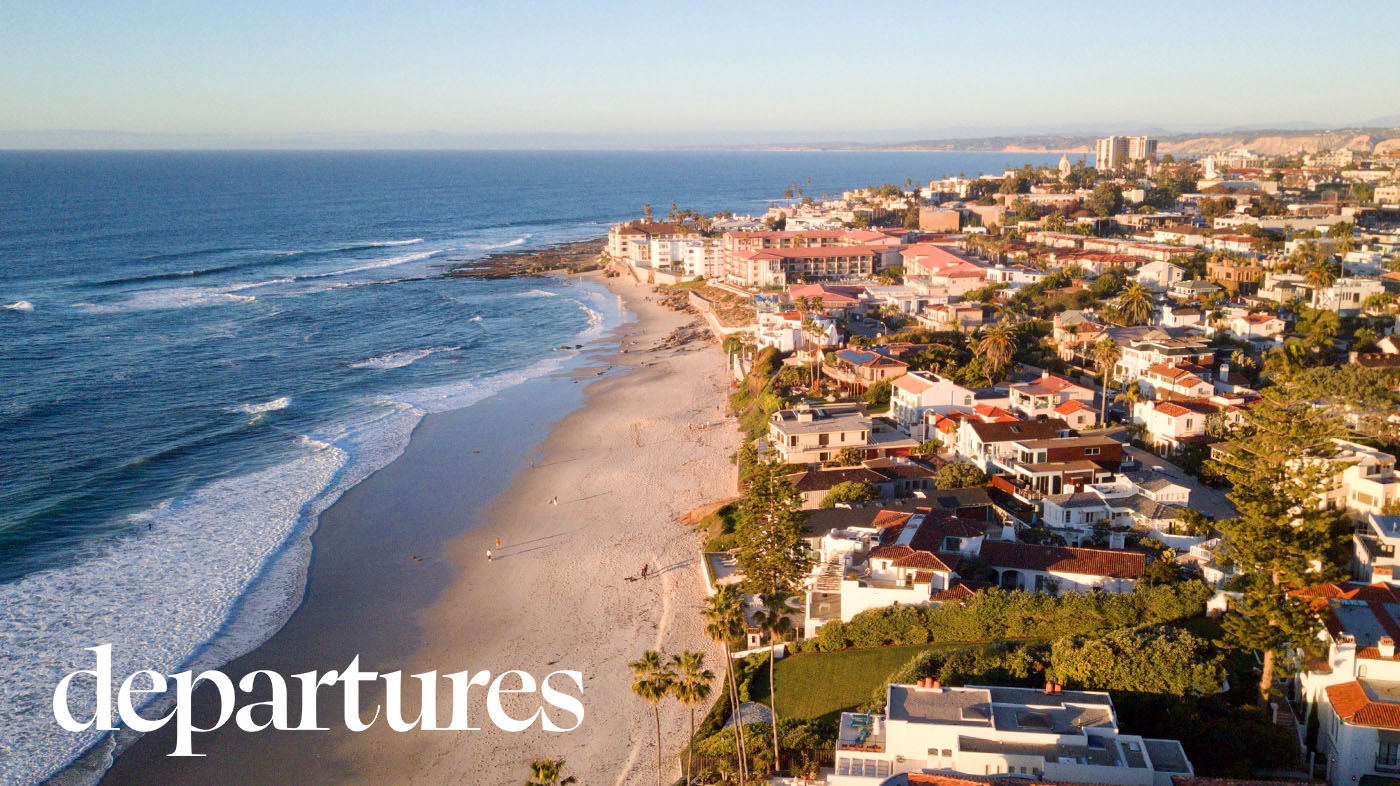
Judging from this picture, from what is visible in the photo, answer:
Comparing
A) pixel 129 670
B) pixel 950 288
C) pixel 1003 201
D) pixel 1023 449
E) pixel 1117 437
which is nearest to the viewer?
pixel 129 670

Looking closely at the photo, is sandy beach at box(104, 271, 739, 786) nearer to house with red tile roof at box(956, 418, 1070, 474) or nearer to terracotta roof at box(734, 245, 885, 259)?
house with red tile roof at box(956, 418, 1070, 474)

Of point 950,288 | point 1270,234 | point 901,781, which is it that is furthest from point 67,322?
point 1270,234

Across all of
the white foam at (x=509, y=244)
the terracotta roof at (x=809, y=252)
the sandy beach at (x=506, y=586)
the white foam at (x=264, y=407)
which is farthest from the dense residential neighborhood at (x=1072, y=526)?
the white foam at (x=509, y=244)

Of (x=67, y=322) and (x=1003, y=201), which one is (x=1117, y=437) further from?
(x=1003, y=201)

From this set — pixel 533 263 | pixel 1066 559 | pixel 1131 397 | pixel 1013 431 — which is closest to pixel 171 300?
pixel 533 263

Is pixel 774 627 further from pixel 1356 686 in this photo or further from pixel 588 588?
pixel 1356 686

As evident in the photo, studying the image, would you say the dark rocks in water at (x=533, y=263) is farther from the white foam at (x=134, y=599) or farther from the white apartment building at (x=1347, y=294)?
the white apartment building at (x=1347, y=294)

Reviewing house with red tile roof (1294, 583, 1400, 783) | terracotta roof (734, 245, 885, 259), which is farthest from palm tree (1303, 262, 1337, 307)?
→ terracotta roof (734, 245, 885, 259)

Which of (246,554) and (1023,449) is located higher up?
(1023,449)
